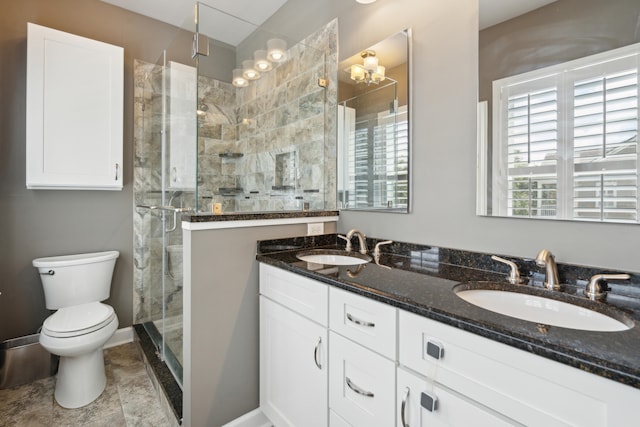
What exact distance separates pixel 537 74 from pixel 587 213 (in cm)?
54

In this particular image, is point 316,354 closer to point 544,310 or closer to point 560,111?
point 544,310

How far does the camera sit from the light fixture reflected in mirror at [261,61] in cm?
237

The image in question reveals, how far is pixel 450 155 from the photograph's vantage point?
1.48m

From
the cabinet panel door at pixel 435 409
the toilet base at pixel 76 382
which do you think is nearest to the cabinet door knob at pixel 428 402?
the cabinet panel door at pixel 435 409

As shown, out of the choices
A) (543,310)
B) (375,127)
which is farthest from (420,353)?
(375,127)

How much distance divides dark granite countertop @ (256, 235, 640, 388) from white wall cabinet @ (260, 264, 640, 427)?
3cm

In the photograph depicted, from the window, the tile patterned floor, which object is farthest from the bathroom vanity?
the tile patterned floor

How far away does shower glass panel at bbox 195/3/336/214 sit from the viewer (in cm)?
204

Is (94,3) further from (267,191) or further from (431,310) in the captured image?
(431,310)

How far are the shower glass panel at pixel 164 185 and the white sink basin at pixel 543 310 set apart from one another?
1397 mm

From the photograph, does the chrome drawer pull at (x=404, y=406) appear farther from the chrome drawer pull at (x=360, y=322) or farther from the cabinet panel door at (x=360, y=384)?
the chrome drawer pull at (x=360, y=322)

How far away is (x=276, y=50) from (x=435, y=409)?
7.78 ft

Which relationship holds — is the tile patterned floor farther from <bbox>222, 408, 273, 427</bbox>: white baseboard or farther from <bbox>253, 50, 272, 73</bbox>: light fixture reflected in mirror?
<bbox>253, 50, 272, 73</bbox>: light fixture reflected in mirror

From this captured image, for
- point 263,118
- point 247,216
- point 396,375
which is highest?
point 263,118
